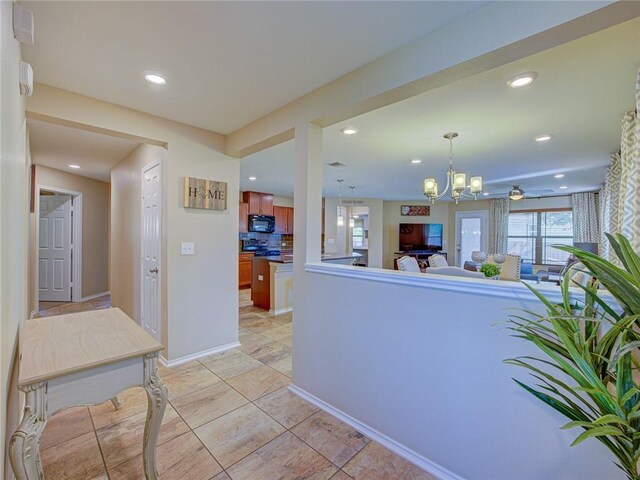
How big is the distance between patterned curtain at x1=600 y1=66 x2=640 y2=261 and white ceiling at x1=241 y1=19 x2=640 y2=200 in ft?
0.69

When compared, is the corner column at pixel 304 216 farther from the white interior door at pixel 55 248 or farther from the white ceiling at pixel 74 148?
the white interior door at pixel 55 248

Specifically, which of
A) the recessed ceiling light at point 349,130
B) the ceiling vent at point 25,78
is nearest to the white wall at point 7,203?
the ceiling vent at point 25,78

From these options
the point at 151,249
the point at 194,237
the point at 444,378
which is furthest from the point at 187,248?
the point at 444,378

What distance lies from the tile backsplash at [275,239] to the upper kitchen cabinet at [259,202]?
0.62 m

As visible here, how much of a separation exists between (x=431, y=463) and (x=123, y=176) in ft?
15.8

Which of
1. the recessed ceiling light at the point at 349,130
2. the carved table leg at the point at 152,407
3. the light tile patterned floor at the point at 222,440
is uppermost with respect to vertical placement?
the recessed ceiling light at the point at 349,130

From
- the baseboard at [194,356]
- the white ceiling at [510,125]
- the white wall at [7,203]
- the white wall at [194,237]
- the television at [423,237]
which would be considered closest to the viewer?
the white wall at [7,203]

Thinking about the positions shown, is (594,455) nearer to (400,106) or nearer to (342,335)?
(342,335)

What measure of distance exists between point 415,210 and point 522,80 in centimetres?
700

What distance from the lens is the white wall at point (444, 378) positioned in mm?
1239

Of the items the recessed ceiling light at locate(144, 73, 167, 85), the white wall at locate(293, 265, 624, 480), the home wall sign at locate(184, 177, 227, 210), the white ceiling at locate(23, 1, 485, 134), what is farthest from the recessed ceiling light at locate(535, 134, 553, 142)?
the recessed ceiling light at locate(144, 73, 167, 85)

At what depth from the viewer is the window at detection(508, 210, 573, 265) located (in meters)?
7.04

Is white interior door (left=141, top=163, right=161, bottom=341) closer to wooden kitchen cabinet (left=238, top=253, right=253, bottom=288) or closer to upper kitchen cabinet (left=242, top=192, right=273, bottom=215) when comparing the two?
wooden kitchen cabinet (left=238, top=253, right=253, bottom=288)

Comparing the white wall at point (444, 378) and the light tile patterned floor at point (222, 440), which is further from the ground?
the white wall at point (444, 378)
